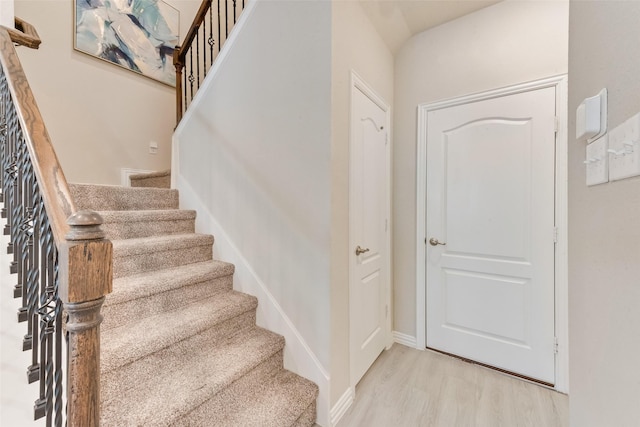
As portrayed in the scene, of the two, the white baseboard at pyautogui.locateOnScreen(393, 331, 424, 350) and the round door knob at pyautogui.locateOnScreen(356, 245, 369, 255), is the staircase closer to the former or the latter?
the round door knob at pyautogui.locateOnScreen(356, 245, 369, 255)

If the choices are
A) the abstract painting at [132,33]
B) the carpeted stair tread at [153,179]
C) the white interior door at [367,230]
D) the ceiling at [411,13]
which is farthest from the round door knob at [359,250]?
the abstract painting at [132,33]

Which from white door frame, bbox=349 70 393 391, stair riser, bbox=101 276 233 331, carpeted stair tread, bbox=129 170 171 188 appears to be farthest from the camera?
carpeted stair tread, bbox=129 170 171 188

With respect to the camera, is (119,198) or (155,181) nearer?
(119,198)

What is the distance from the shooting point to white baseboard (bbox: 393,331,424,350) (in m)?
2.37

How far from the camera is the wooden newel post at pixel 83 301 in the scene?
2.02 ft

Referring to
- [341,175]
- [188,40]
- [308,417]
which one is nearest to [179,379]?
[308,417]

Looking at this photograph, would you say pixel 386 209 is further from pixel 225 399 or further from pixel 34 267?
pixel 34 267

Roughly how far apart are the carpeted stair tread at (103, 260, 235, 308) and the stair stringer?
3.9 inches

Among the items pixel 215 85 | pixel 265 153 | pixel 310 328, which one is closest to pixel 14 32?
pixel 215 85

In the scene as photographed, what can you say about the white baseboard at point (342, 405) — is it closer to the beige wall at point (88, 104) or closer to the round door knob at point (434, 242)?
the round door knob at point (434, 242)

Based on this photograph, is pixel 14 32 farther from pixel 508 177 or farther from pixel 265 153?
pixel 508 177

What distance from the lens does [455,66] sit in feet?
7.21

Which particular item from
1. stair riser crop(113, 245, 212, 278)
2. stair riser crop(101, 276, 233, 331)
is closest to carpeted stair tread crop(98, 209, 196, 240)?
stair riser crop(113, 245, 212, 278)

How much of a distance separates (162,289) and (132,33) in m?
3.14
